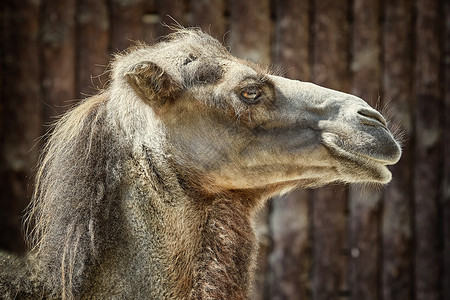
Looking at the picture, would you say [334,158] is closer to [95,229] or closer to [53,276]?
[95,229]

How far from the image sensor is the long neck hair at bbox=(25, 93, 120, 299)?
323cm

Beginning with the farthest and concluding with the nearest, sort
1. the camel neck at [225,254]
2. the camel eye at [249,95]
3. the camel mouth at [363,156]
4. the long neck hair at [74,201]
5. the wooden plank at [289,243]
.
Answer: the wooden plank at [289,243] → the camel eye at [249,95] → the camel mouth at [363,156] → the camel neck at [225,254] → the long neck hair at [74,201]

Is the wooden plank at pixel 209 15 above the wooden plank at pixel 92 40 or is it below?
above

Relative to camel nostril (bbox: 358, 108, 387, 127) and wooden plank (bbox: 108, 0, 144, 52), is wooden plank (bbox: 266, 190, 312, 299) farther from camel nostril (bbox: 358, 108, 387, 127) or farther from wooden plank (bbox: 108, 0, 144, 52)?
camel nostril (bbox: 358, 108, 387, 127)

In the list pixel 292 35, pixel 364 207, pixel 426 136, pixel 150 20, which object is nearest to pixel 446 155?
pixel 426 136

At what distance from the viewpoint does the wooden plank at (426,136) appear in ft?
22.0

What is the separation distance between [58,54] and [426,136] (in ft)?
12.0

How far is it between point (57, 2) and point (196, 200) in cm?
383

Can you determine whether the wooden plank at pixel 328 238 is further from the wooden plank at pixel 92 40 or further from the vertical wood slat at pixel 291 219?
A: the wooden plank at pixel 92 40

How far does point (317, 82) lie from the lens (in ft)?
21.7

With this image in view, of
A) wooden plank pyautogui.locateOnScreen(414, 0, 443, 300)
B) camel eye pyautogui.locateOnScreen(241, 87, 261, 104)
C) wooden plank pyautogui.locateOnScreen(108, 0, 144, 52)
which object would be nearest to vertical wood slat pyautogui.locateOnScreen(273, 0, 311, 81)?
wooden plank pyautogui.locateOnScreen(414, 0, 443, 300)

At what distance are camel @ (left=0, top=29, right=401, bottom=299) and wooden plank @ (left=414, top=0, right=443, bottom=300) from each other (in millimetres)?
3226

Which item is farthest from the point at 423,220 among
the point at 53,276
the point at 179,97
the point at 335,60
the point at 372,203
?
the point at 53,276

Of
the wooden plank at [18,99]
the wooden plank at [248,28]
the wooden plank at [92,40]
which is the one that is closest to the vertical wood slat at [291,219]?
the wooden plank at [248,28]
